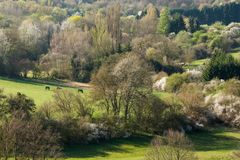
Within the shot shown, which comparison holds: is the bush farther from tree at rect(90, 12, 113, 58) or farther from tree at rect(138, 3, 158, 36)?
tree at rect(138, 3, 158, 36)

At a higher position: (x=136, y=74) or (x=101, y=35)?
(x=101, y=35)

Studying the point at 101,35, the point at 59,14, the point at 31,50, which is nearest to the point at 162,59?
the point at 101,35

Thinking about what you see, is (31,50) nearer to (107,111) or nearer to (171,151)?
(107,111)

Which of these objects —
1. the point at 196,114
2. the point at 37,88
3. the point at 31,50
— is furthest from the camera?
the point at 31,50

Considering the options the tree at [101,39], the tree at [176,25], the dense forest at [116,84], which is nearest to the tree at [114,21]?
the dense forest at [116,84]

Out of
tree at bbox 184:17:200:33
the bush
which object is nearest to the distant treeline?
tree at bbox 184:17:200:33

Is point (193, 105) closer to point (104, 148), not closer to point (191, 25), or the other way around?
point (104, 148)

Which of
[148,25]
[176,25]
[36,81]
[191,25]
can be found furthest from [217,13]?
[36,81]

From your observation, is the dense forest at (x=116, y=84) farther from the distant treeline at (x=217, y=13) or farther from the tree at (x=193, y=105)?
the distant treeline at (x=217, y=13)
